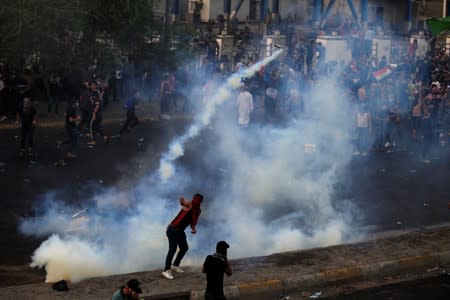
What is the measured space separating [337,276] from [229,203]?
3.65 m

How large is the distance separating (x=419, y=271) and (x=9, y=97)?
1254 centimetres

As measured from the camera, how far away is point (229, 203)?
15117mm

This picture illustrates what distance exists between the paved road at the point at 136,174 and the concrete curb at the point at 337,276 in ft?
5.76

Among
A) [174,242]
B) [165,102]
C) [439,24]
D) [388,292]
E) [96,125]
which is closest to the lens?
[174,242]

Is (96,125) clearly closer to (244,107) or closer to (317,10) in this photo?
(244,107)

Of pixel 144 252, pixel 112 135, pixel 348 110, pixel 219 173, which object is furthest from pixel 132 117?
pixel 144 252

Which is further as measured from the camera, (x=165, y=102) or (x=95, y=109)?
(x=165, y=102)

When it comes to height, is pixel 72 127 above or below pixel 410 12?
below

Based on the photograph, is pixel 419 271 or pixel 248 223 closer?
pixel 419 271

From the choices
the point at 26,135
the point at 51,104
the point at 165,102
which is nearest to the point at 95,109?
the point at 26,135

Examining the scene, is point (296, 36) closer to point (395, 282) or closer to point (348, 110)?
point (348, 110)

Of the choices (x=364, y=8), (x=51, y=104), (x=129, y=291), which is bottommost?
(x=129, y=291)

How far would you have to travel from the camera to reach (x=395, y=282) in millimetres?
12102

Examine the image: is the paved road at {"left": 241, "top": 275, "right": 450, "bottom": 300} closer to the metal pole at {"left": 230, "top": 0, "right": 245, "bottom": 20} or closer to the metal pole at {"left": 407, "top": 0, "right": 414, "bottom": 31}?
the metal pole at {"left": 230, "top": 0, "right": 245, "bottom": 20}
